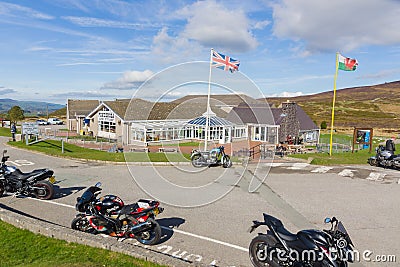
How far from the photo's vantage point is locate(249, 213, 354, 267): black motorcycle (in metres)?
5.23

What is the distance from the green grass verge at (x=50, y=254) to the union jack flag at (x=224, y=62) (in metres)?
10.3

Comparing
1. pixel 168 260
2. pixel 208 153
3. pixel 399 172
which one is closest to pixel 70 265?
pixel 168 260

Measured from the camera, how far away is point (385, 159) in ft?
59.3

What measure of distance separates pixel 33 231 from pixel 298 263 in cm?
550

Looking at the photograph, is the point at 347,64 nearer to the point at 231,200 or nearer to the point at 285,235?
the point at 231,200

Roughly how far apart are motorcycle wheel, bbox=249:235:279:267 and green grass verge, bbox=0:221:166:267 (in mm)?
1843

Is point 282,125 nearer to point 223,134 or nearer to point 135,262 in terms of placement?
point 223,134

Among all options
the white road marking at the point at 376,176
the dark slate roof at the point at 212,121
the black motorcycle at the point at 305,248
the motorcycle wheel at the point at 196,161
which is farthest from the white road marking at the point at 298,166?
the black motorcycle at the point at 305,248

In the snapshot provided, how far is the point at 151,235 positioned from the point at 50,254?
77.5 inches

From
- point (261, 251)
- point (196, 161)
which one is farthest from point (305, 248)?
point (196, 161)

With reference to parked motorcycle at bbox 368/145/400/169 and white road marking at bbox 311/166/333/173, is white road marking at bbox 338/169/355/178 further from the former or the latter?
parked motorcycle at bbox 368/145/400/169

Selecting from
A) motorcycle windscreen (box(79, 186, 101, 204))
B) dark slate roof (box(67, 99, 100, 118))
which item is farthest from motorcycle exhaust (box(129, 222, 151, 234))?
dark slate roof (box(67, 99, 100, 118))

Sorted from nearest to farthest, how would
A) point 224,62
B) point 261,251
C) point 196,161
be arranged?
1. point 261,251
2. point 224,62
3. point 196,161

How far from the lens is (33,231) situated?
6992mm
